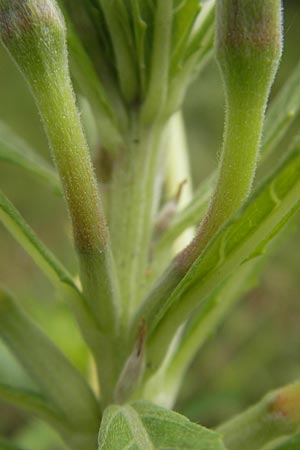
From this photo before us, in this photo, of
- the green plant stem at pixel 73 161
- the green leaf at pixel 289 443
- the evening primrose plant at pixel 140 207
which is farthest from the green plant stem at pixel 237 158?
the green leaf at pixel 289 443

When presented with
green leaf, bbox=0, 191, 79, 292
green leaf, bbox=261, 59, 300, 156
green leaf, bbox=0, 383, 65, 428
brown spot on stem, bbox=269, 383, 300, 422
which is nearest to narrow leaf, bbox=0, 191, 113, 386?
green leaf, bbox=0, 191, 79, 292

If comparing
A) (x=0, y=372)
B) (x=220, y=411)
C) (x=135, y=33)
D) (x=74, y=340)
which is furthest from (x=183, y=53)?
(x=220, y=411)

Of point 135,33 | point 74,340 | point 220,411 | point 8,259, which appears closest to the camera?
point 135,33

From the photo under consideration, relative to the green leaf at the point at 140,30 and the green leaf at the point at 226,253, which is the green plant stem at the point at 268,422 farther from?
the green leaf at the point at 140,30

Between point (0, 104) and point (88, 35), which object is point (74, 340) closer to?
point (88, 35)

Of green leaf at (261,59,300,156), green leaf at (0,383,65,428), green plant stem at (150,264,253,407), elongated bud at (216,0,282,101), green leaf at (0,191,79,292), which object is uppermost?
elongated bud at (216,0,282,101)

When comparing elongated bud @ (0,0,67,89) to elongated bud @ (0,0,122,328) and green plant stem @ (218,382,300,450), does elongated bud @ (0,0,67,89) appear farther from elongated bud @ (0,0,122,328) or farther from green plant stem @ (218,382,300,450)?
green plant stem @ (218,382,300,450)
